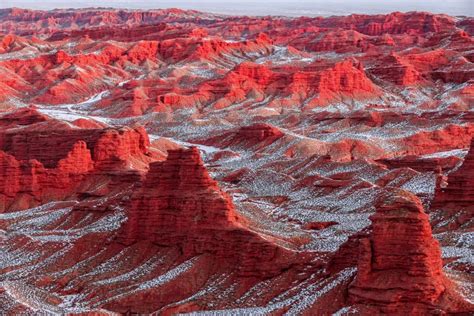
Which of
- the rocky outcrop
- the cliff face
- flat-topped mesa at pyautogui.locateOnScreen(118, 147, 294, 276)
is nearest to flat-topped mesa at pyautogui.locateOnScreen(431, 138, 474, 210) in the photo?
flat-topped mesa at pyautogui.locateOnScreen(118, 147, 294, 276)

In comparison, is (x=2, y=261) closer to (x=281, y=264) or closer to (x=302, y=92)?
(x=281, y=264)

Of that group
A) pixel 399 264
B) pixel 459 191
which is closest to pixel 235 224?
pixel 399 264

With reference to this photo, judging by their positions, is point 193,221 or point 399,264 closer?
point 399,264

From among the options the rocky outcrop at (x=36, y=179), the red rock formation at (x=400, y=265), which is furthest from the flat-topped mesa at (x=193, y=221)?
the rocky outcrop at (x=36, y=179)

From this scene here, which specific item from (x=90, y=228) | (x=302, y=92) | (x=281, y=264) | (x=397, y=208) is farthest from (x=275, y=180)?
(x=302, y=92)

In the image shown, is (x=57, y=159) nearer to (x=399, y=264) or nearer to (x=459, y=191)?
(x=459, y=191)

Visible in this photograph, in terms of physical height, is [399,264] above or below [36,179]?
above

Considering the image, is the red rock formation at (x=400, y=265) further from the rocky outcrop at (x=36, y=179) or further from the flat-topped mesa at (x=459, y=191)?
the rocky outcrop at (x=36, y=179)
